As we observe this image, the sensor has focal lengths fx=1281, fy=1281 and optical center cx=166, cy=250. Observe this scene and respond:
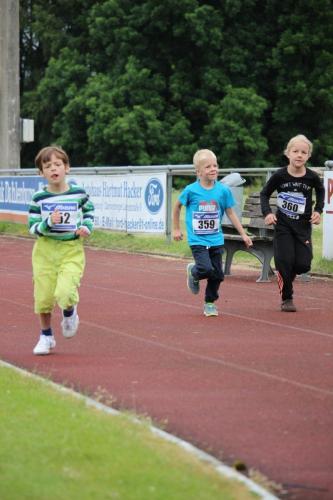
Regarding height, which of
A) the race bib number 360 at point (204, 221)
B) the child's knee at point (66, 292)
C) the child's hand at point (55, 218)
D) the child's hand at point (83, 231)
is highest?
the child's hand at point (55, 218)

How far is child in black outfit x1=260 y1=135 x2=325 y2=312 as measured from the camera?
13289 mm

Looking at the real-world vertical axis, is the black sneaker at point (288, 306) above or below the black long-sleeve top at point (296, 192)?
below

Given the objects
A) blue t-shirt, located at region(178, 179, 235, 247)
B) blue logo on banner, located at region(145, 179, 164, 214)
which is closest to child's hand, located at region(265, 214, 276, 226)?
blue t-shirt, located at region(178, 179, 235, 247)

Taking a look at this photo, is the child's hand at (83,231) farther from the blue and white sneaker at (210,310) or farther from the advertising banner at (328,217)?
the advertising banner at (328,217)

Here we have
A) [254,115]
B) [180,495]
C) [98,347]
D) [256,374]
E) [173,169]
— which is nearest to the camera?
[180,495]

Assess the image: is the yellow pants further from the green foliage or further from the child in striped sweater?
the green foliage

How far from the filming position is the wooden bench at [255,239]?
16859 millimetres

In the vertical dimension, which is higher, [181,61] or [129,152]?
[181,61]

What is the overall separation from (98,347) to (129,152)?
41038 mm

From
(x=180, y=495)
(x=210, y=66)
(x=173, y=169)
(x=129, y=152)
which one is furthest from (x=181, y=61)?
(x=180, y=495)

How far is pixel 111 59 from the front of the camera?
179 feet

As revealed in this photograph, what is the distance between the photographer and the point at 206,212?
42.3ft

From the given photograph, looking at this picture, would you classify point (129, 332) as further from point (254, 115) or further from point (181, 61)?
point (181, 61)

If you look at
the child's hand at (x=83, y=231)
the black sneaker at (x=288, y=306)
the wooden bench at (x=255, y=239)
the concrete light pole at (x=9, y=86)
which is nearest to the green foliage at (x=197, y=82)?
the concrete light pole at (x=9, y=86)
